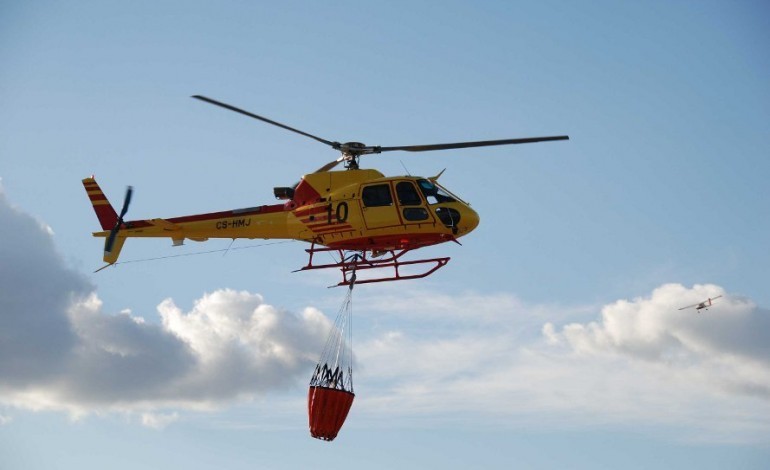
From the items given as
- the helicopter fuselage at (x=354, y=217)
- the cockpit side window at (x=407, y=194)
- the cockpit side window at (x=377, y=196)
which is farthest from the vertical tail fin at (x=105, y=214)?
the cockpit side window at (x=407, y=194)

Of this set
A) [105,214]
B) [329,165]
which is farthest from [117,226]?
[329,165]

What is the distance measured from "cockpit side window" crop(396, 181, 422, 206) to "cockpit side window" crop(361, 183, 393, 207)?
44 centimetres

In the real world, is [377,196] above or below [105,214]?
below

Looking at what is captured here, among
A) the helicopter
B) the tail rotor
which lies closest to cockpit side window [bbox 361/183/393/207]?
the helicopter

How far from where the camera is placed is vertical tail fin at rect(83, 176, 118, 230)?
5125cm

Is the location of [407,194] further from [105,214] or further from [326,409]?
[105,214]

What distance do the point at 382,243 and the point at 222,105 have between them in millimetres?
8875

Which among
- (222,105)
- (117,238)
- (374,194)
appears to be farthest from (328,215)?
(117,238)

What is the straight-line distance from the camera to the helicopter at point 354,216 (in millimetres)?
44188

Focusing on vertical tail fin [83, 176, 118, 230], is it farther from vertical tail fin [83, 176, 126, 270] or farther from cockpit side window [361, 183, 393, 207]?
cockpit side window [361, 183, 393, 207]

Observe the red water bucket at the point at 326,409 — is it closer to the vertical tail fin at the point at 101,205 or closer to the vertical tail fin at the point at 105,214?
the vertical tail fin at the point at 105,214

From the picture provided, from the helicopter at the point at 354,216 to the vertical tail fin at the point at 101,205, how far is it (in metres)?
3.29

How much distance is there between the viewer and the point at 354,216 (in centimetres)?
4497

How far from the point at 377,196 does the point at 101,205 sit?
15354 millimetres
